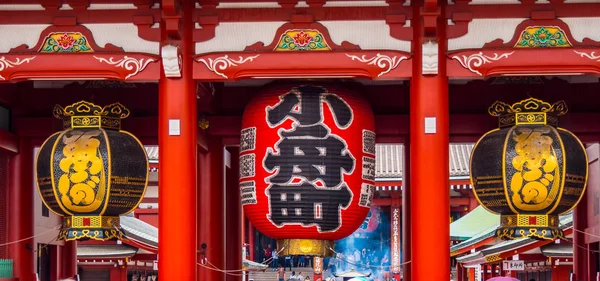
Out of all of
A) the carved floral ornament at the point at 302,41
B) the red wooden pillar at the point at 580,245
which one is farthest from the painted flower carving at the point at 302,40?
the red wooden pillar at the point at 580,245

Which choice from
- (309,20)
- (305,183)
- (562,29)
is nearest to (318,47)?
(309,20)

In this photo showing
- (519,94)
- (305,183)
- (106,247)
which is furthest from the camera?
(106,247)

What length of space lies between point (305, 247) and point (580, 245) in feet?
22.3

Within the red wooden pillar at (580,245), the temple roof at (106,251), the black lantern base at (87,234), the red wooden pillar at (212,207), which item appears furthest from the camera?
the temple roof at (106,251)

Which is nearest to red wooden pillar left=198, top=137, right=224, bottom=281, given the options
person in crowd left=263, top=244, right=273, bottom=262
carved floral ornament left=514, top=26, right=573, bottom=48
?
carved floral ornament left=514, top=26, right=573, bottom=48

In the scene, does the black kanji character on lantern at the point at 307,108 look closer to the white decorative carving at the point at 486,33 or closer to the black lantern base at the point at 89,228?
the white decorative carving at the point at 486,33

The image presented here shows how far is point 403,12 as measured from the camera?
13156 mm

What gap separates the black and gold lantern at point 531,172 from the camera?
550 inches

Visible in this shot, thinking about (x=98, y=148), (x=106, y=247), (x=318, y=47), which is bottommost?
(x=106, y=247)

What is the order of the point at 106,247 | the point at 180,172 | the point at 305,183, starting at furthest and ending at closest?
1. the point at 106,247
2. the point at 305,183
3. the point at 180,172

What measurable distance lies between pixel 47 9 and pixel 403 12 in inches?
173

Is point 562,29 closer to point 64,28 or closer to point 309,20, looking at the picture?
point 309,20

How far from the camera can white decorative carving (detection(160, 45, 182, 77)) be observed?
1289cm

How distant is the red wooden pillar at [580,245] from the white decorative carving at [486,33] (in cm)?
634
